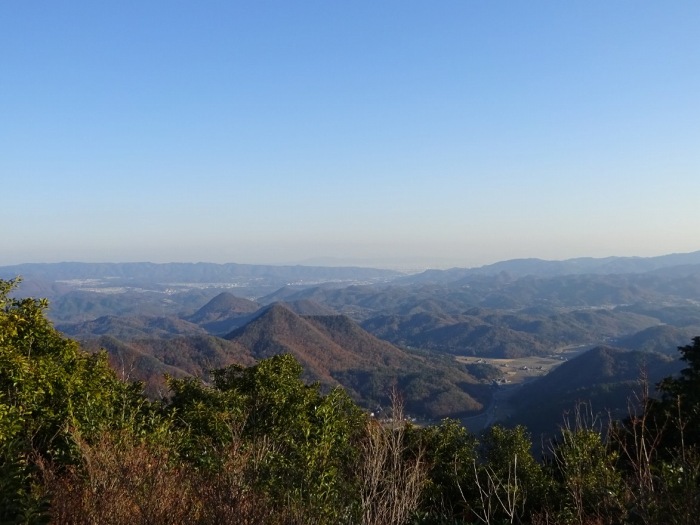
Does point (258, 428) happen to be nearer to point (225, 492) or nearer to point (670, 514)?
point (225, 492)

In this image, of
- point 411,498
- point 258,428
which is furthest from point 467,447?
point 411,498

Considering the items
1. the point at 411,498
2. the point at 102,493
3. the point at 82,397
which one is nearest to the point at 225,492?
the point at 102,493

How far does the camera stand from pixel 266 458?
427 inches

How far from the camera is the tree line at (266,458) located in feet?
20.6

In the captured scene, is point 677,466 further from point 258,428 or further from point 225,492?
point 258,428

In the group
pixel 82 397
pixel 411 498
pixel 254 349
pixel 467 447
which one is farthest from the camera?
pixel 254 349

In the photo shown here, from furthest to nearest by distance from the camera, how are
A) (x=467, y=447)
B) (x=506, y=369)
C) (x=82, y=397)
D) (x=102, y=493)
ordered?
(x=506, y=369) < (x=467, y=447) < (x=82, y=397) < (x=102, y=493)

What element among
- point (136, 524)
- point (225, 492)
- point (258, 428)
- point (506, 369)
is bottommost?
point (506, 369)

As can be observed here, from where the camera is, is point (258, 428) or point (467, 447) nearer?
point (258, 428)

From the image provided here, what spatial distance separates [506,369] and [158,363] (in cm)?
12002

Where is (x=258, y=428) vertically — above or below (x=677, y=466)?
below

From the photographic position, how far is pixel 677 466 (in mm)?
9898

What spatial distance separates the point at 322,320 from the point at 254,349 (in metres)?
41.9

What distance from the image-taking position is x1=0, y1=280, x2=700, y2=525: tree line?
627cm
